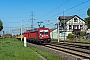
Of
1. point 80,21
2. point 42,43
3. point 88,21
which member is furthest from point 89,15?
point 42,43

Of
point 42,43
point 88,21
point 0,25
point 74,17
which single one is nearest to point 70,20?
point 74,17

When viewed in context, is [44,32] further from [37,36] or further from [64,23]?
[64,23]

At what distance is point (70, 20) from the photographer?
101938 mm

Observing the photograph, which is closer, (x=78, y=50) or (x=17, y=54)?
(x=17, y=54)

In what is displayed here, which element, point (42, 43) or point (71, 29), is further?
point (71, 29)

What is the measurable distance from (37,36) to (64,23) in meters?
57.3

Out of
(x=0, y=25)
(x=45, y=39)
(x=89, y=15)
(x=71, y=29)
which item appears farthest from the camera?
(x=0, y=25)

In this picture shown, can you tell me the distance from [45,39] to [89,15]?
45759mm

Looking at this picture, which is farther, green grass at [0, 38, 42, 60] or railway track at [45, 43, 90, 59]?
railway track at [45, 43, 90, 59]

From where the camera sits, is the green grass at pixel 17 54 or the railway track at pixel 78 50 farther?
the railway track at pixel 78 50

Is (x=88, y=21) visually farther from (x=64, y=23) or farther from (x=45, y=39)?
(x=45, y=39)

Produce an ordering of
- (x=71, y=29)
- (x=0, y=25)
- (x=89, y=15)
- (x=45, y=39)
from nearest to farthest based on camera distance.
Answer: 1. (x=45, y=39)
2. (x=89, y=15)
3. (x=71, y=29)
4. (x=0, y=25)

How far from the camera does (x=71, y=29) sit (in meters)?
101

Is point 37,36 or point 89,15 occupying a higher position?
point 89,15
